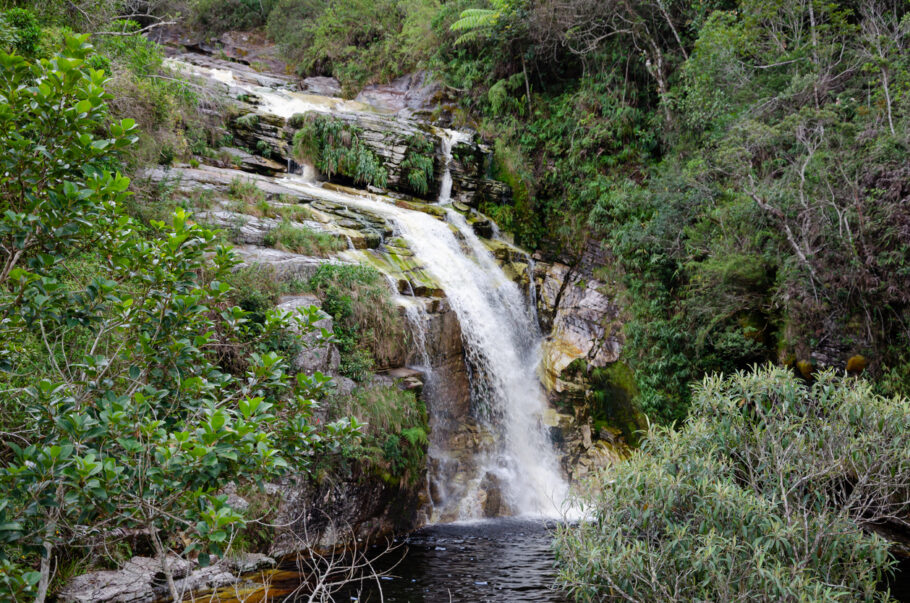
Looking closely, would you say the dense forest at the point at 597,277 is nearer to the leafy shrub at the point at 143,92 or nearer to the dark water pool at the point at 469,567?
the leafy shrub at the point at 143,92

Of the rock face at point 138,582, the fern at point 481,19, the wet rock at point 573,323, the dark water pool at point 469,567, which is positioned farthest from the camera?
the fern at point 481,19

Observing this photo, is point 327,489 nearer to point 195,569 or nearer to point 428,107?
point 195,569

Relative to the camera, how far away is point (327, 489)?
891 cm

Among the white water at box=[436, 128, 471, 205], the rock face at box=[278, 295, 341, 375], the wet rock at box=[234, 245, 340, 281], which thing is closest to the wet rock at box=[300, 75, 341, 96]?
the white water at box=[436, 128, 471, 205]

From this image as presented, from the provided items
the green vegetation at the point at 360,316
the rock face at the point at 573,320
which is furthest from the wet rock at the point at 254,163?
the rock face at the point at 573,320

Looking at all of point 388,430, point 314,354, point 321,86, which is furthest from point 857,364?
point 321,86

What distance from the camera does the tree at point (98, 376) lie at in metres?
2.77

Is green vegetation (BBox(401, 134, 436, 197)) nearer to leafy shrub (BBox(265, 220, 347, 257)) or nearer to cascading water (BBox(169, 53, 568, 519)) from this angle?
cascading water (BBox(169, 53, 568, 519))

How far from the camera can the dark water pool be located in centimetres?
741

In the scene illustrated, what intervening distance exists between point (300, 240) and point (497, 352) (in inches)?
219

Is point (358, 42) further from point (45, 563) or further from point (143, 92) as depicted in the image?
point (45, 563)

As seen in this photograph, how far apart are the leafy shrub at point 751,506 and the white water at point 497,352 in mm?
6233

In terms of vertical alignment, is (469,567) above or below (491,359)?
below

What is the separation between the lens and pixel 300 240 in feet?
39.4
